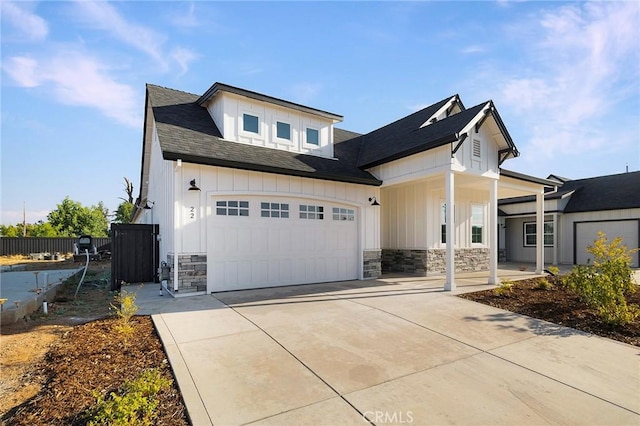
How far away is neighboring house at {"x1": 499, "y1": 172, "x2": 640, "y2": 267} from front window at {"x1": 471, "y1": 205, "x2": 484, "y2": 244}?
17.3 feet

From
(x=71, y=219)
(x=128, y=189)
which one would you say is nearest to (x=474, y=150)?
(x=71, y=219)

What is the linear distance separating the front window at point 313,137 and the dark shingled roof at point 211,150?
0.64 meters

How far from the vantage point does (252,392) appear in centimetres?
310

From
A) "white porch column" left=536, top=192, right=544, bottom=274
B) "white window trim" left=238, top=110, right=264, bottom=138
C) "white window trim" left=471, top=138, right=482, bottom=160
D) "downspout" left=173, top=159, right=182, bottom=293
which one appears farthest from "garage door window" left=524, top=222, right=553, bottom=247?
"downspout" left=173, top=159, right=182, bottom=293

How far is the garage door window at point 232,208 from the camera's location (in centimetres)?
806

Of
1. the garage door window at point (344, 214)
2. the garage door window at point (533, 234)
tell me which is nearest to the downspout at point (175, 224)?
the garage door window at point (344, 214)

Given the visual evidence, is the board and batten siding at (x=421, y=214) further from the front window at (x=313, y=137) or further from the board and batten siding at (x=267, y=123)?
the front window at (x=313, y=137)

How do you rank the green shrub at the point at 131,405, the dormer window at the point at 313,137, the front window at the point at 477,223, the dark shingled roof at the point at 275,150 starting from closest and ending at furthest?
the green shrub at the point at 131,405 < the dark shingled roof at the point at 275,150 < the dormer window at the point at 313,137 < the front window at the point at 477,223

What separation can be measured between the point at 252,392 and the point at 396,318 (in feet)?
11.1

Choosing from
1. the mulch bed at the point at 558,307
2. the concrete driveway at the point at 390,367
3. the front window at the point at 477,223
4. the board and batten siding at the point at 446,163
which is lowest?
the mulch bed at the point at 558,307

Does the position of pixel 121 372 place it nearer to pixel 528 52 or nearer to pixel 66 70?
pixel 66 70

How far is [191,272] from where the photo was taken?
754 centimetres

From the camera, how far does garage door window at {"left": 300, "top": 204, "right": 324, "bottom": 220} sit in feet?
30.7

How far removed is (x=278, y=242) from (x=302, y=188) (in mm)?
1780
